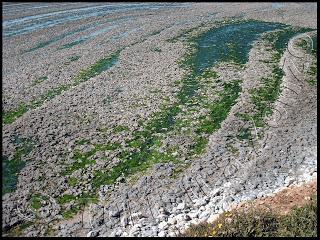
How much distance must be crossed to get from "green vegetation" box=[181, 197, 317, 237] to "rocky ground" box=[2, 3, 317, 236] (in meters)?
0.90

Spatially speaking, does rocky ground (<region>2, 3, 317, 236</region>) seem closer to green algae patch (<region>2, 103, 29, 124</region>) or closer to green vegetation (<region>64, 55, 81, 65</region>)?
green algae patch (<region>2, 103, 29, 124</region>)

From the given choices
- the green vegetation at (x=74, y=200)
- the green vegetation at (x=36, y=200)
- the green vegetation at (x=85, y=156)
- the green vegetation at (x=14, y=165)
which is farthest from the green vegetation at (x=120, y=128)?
the green vegetation at (x=36, y=200)

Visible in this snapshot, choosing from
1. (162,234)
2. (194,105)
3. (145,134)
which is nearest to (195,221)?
(162,234)

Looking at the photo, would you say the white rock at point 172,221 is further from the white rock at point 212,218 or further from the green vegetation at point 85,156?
the green vegetation at point 85,156

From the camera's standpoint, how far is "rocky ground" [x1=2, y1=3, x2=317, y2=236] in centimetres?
1697

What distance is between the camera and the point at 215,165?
19.6 meters

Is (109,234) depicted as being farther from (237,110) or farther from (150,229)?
(237,110)

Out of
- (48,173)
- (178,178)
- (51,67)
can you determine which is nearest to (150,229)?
(178,178)

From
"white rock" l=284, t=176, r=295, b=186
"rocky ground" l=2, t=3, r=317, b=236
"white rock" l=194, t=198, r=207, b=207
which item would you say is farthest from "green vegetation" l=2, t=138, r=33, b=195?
"white rock" l=284, t=176, r=295, b=186

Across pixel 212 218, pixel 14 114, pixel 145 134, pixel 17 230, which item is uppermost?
pixel 14 114

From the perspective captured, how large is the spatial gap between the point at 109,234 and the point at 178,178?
4.73 m

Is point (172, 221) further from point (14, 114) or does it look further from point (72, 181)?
point (14, 114)

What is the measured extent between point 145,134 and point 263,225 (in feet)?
32.4

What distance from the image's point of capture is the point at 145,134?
22.8 meters
